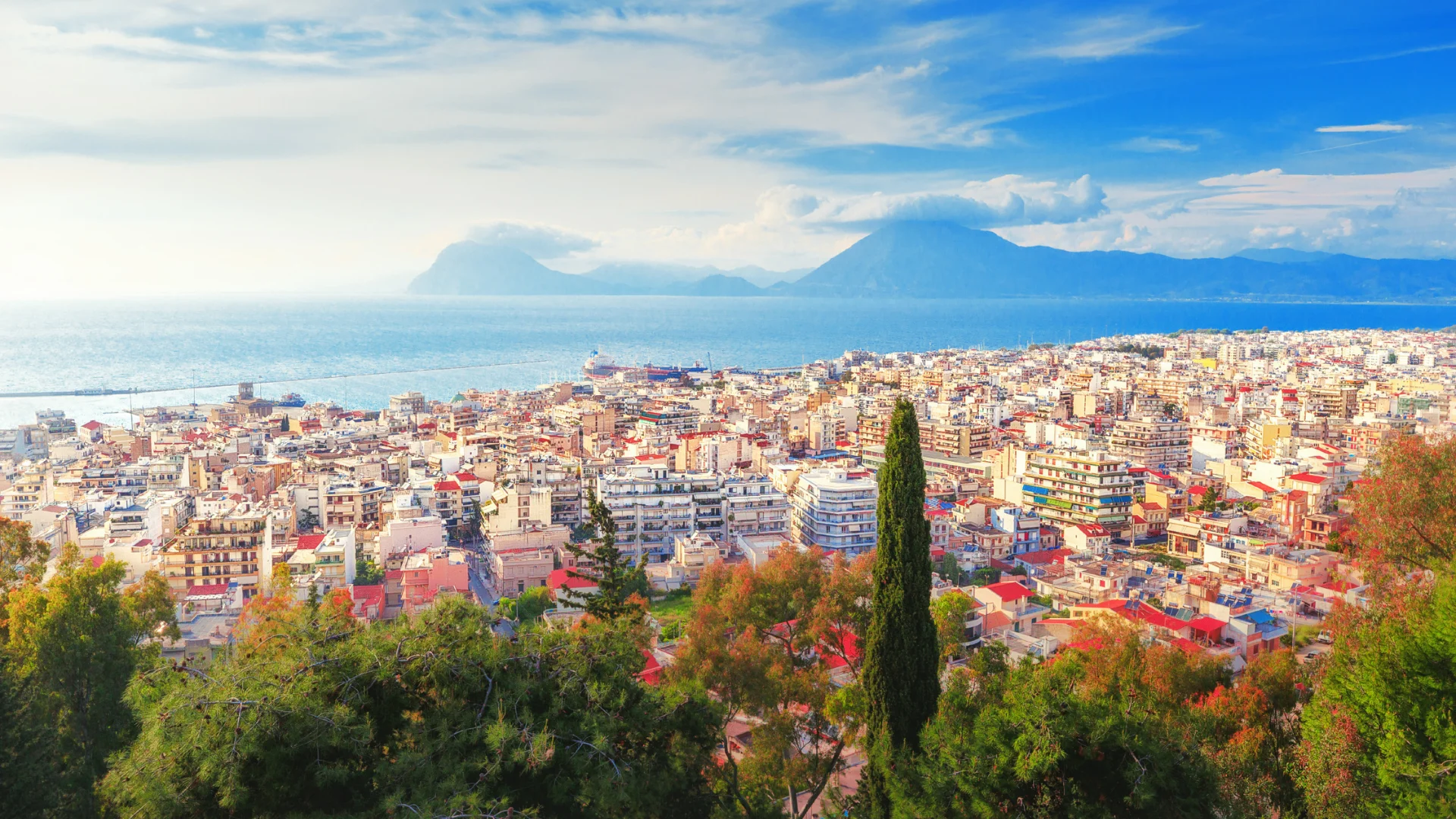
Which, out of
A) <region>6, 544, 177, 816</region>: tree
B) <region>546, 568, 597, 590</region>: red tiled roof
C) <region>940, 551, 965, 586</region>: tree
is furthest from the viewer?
<region>940, 551, 965, 586</region>: tree

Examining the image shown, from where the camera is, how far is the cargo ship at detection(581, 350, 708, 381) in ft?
186

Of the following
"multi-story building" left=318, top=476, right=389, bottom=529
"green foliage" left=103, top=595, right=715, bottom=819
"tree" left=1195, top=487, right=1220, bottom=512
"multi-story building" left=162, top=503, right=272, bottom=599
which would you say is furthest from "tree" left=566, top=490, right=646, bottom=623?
"tree" left=1195, top=487, right=1220, bottom=512

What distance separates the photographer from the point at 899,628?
6.40 meters

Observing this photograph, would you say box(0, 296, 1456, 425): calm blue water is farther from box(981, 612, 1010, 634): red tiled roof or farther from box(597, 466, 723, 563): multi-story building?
box(981, 612, 1010, 634): red tiled roof

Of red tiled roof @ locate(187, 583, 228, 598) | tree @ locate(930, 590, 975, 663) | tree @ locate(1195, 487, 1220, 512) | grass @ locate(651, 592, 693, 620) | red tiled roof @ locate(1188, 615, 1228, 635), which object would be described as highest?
tree @ locate(930, 590, 975, 663)

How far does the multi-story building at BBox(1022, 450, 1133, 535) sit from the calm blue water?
3944 centimetres

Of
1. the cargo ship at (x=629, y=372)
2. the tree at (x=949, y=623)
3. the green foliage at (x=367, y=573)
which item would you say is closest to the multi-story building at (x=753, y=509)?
the green foliage at (x=367, y=573)

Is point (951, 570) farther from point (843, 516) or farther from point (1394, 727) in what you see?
point (1394, 727)

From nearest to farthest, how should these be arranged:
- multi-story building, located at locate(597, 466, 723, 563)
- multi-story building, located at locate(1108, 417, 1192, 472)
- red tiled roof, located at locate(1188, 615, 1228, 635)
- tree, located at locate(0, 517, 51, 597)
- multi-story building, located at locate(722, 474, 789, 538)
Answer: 1. tree, located at locate(0, 517, 51, 597)
2. red tiled roof, located at locate(1188, 615, 1228, 635)
3. multi-story building, located at locate(597, 466, 723, 563)
4. multi-story building, located at locate(722, 474, 789, 538)
5. multi-story building, located at locate(1108, 417, 1192, 472)

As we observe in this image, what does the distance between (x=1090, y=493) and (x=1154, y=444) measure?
29.3ft

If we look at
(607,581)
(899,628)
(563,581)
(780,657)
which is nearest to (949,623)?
(780,657)

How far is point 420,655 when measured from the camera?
502 centimetres

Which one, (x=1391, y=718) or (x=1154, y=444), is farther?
(x=1154, y=444)

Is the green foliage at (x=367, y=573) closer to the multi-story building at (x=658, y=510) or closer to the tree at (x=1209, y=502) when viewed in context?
the multi-story building at (x=658, y=510)
